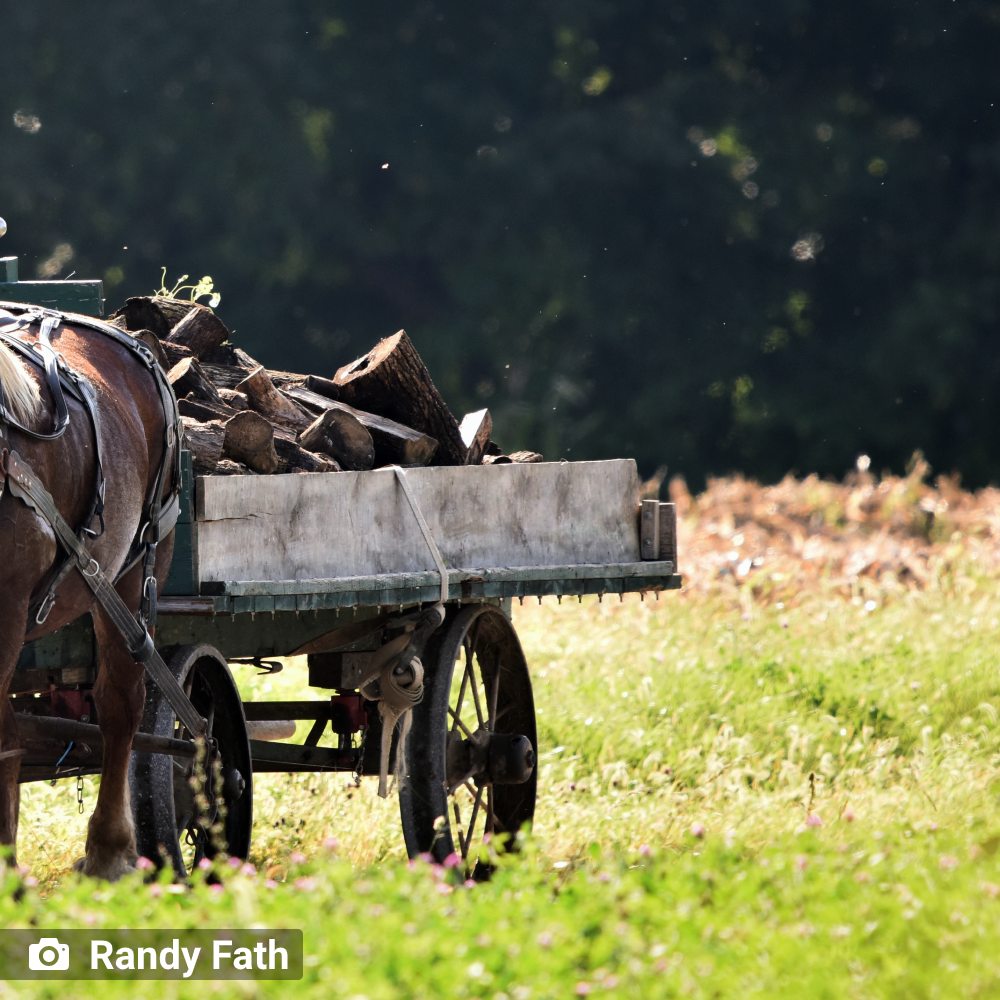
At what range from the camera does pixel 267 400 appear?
20.7ft

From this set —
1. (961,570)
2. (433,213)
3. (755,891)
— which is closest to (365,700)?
(755,891)

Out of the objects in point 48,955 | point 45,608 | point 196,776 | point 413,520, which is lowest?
point 48,955

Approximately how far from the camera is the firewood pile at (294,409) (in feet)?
19.2

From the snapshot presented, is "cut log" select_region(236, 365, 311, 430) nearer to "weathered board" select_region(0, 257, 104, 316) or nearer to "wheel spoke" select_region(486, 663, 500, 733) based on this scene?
"weathered board" select_region(0, 257, 104, 316)

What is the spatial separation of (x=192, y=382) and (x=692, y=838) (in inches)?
93.0

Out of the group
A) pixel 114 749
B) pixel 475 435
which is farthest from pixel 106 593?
pixel 475 435

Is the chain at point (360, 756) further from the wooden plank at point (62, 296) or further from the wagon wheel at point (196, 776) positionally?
the wooden plank at point (62, 296)

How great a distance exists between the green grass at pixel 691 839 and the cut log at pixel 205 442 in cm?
121

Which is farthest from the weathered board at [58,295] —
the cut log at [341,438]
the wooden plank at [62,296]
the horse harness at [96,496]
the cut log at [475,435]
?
the cut log at [475,435]

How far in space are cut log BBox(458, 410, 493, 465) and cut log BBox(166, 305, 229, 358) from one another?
92 centimetres

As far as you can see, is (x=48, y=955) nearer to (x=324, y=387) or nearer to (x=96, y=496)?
(x=96, y=496)

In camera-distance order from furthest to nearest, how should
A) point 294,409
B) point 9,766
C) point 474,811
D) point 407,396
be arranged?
point 407,396 < point 294,409 < point 474,811 < point 9,766

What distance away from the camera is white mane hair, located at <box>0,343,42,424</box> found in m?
4.50

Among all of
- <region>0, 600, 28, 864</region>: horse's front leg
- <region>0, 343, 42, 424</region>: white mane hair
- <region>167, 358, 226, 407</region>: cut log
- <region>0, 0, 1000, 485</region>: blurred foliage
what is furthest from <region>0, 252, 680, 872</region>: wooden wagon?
<region>0, 0, 1000, 485</region>: blurred foliage
